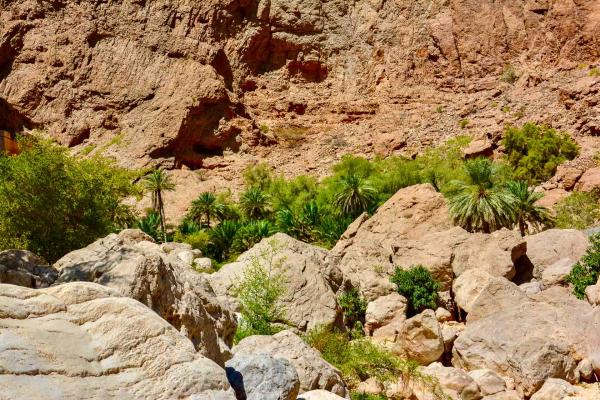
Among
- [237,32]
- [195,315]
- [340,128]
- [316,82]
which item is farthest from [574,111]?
[195,315]

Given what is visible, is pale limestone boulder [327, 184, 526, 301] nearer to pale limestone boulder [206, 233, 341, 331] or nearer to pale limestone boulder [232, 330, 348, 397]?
pale limestone boulder [206, 233, 341, 331]

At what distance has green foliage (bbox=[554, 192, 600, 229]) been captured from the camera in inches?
1233

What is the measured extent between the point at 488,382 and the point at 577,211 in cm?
2276

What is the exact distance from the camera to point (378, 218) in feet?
96.8

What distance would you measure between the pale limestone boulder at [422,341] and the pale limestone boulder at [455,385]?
164 centimetres

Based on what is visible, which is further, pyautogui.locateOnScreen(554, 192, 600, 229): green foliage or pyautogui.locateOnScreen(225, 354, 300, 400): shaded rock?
pyautogui.locateOnScreen(554, 192, 600, 229): green foliage

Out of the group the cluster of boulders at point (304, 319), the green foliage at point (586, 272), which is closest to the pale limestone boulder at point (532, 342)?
the cluster of boulders at point (304, 319)

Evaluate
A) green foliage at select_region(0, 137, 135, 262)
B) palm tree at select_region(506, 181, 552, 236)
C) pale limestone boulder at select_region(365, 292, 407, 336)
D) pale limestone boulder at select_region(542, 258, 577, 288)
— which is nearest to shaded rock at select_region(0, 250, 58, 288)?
pale limestone boulder at select_region(365, 292, 407, 336)

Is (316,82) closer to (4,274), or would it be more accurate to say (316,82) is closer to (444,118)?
(444,118)

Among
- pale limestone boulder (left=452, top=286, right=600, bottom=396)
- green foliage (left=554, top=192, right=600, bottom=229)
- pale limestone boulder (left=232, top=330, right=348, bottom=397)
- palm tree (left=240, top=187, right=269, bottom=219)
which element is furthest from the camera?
palm tree (left=240, top=187, right=269, bottom=219)

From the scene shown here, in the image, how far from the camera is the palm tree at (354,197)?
36688 mm

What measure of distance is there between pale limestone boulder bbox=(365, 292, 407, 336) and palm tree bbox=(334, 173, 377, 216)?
55.8 feet

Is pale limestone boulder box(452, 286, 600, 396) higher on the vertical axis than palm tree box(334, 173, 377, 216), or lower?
higher

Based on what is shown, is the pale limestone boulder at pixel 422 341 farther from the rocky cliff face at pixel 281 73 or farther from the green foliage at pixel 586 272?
the rocky cliff face at pixel 281 73
